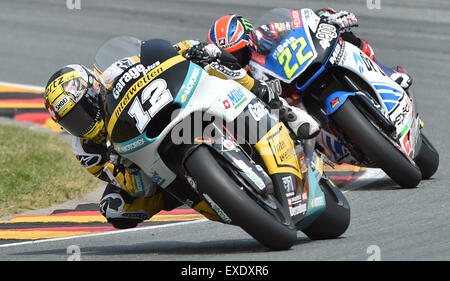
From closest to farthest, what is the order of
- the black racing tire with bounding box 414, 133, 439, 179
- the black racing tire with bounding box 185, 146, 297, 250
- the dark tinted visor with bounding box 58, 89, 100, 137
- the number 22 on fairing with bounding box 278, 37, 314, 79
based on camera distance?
the black racing tire with bounding box 185, 146, 297, 250
the dark tinted visor with bounding box 58, 89, 100, 137
the number 22 on fairing with bounding box 278, 37, 314, 79
the black racing tire with bounding box 414, 133, 439, 179

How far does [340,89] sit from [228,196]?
8.97 ft

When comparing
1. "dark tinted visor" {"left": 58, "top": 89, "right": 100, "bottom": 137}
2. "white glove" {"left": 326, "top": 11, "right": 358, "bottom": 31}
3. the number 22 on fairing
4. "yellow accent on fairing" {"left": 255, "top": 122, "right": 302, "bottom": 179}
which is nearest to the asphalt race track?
"yellow accent on fairing" {"left": 255, "top": 122, "right": 302, "bottom": 179}

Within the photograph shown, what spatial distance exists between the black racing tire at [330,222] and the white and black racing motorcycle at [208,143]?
0.17m

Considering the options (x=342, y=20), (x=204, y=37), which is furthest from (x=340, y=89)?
(x=204, y=37)

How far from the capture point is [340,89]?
24.9ft

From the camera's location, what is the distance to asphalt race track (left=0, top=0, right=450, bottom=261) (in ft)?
18.8

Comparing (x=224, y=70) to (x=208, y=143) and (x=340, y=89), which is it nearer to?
(x=208, y=143)

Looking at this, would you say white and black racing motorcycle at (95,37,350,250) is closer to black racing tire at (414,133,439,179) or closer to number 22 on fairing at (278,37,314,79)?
number 22 on fairing at (278,37,314,79)

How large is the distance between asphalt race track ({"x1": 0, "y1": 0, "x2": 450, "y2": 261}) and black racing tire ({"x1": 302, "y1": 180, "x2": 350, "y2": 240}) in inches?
3.4

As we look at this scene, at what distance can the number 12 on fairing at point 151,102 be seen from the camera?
5.40 metres

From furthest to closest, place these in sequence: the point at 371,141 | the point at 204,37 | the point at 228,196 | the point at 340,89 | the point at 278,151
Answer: the point at 204,37, the point at 340,89, the point at 371,141, the point at 278,151, the point at 228,196
